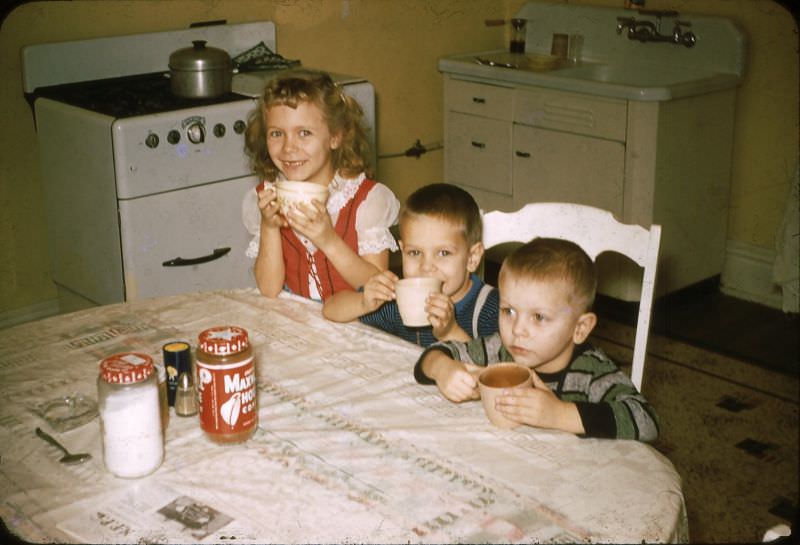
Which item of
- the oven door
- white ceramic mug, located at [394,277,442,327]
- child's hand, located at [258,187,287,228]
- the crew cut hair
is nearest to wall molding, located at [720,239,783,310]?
the oven door

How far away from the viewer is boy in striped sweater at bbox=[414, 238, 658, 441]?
4.45 feet

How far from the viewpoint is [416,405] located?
4.53ft

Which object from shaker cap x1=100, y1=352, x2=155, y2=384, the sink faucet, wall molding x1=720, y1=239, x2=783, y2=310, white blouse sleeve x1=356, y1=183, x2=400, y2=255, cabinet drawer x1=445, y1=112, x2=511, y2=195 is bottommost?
wall molding x1=720, y1=239, x2=783, y2=310

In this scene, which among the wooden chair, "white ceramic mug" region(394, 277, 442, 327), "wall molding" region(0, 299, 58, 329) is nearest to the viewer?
"white ceramic mug" region(394, 277, 442, 327)

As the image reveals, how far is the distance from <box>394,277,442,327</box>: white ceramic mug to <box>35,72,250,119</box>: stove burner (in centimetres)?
153

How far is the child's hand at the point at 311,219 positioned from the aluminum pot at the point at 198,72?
4.51 feet

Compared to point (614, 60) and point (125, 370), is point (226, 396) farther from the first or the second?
point (614, 60)

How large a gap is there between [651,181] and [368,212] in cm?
163

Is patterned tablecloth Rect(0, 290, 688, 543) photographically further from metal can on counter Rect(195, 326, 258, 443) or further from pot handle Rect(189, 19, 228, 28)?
pot handle Rect(189, 19, 228, 28)

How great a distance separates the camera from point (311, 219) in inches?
68.6

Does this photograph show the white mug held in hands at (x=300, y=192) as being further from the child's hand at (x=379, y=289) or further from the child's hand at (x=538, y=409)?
the child's hand at (x=538, y=409)

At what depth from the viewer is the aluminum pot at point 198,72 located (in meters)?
2.96

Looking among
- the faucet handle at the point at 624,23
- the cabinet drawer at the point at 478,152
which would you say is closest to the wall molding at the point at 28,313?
the cabinet drawer at the point at 478,152

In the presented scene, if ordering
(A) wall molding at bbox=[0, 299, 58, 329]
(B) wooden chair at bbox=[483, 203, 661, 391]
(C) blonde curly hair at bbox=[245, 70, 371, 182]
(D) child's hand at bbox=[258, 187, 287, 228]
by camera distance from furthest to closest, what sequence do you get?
(A) wall molding at bbox=[0, 299, 58, 329] < (C) blonde curly hair at bbox=[245, 70, 371, 182] < (D) child's hand at bbox=[258, 187, 287, 228] < (B) wooden chair at bbox=[483, 203, 661, 391]
